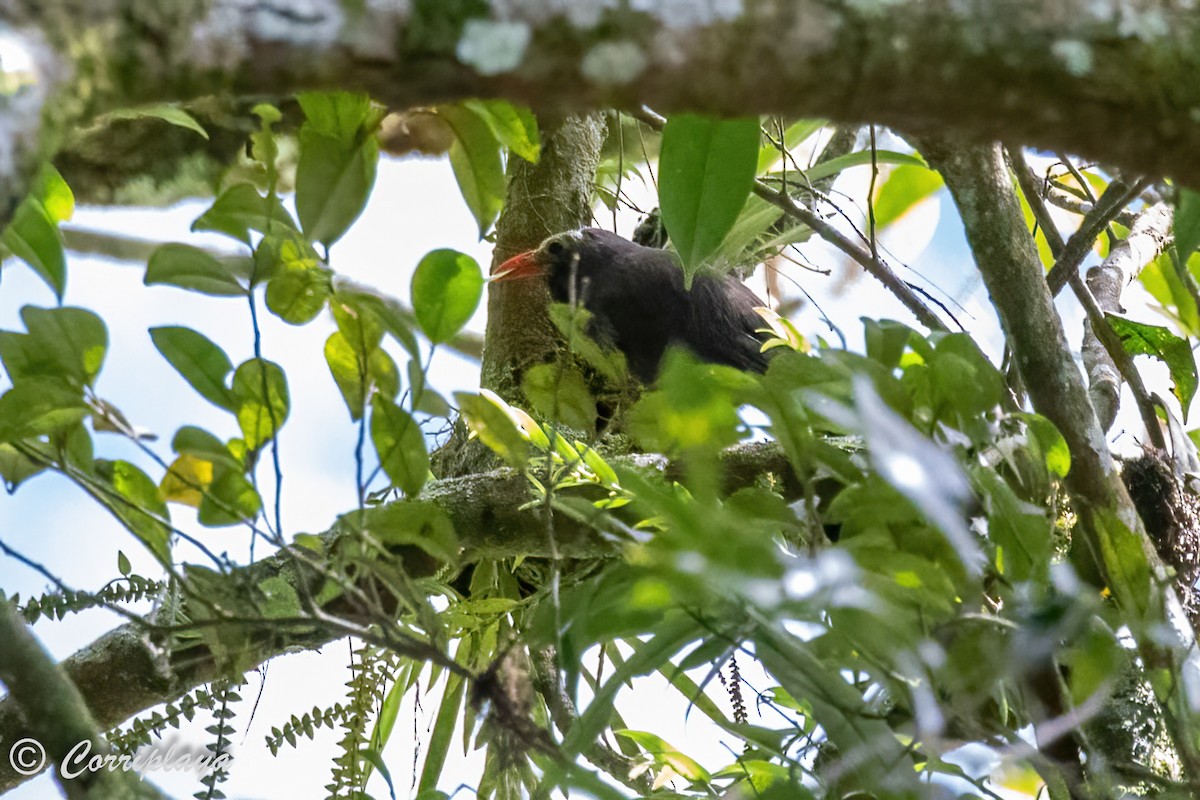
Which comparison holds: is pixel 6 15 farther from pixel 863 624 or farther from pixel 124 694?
pixel 124 694

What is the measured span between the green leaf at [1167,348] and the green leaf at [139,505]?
1067mm

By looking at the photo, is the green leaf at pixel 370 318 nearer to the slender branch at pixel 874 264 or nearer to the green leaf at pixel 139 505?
the green leaf at pixel 139 505

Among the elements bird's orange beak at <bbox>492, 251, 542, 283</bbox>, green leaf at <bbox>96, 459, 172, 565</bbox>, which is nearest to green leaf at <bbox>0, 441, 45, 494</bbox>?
green leaf at <bbox>96, 459, 172, 565</bbox>

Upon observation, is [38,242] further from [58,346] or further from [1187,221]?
[1187,221]

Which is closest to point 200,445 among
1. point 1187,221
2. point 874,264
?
point 1187,221

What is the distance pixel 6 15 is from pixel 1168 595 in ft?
2.77

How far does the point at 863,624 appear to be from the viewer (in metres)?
0.53

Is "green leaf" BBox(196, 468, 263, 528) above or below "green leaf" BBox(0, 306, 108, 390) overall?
below

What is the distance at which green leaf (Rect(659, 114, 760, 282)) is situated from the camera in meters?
0.73

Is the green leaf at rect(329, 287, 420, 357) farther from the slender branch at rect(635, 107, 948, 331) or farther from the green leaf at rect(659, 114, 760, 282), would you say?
the slender branch at rect(635, 107, 948, 331)

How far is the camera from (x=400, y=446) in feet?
2.23

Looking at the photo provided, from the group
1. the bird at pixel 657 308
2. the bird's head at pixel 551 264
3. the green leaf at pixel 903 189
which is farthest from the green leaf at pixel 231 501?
the bird at pixel 657 308

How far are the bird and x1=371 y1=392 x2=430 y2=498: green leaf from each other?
1371 millimetres

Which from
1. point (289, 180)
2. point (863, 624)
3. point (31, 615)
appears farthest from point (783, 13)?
point (289, 180)
